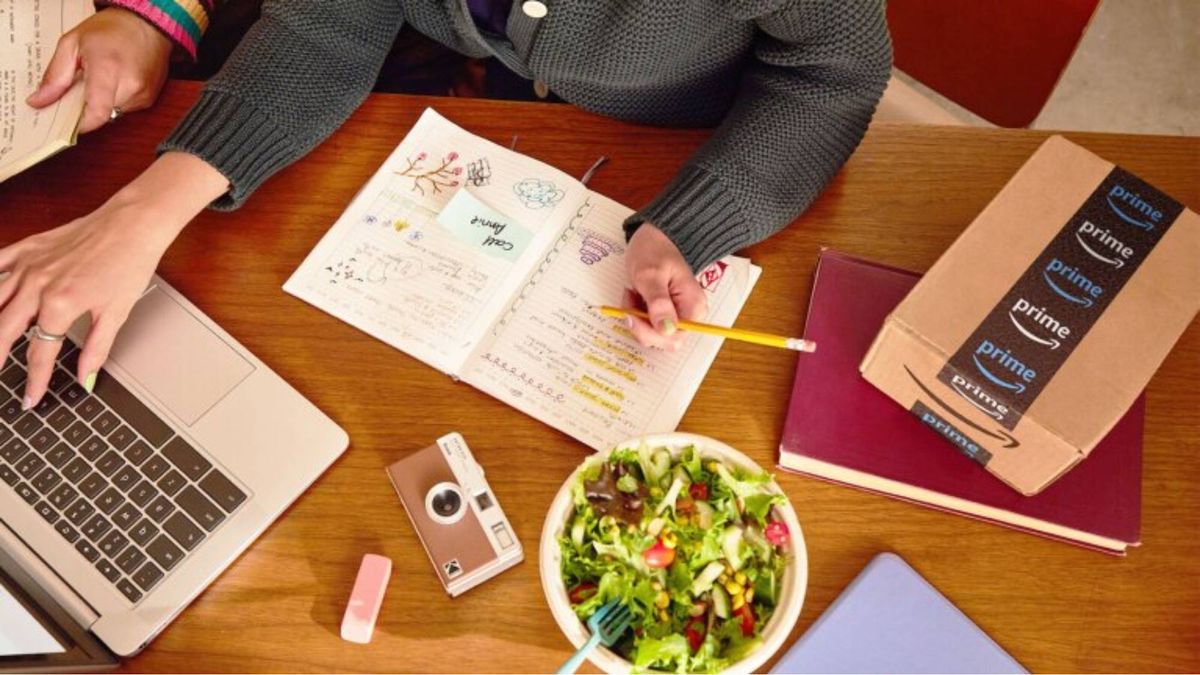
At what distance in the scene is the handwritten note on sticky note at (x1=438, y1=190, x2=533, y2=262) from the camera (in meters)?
0.86

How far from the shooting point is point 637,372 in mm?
796

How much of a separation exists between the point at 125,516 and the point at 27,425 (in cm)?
13

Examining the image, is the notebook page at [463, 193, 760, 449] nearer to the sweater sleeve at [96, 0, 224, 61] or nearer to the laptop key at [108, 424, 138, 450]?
the laptop key at [108, 424, 138, 450]

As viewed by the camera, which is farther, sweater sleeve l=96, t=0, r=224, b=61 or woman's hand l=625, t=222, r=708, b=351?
sweater sleeve l=96, t=0, r=224, b=61

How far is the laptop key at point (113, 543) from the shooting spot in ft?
2.35

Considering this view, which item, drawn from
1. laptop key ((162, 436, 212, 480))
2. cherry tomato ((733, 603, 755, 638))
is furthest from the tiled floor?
laptop key ((162, 436, 212, 480))

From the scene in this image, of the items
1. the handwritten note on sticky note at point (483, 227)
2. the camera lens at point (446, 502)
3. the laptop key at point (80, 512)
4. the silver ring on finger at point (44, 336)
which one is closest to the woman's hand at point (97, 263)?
the silver ring on finger at point (44, 336)

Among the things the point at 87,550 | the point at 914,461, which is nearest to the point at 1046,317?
the point at 914,461

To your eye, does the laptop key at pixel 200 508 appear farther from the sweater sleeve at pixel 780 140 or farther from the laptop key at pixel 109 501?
the sweater sleeve at pixel 780 140

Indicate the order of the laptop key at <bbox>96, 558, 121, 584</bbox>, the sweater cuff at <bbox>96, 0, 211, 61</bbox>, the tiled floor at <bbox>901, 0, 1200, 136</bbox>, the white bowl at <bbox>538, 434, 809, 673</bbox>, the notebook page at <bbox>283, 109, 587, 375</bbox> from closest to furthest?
the white bowl at <bbox>538, 434, 809, 673</bbox> < the laptop key at <bbox>96, 558, 121, 584</bbox> < the notebook page at <bbox>283, 109, 587, 375</bbox> < the sweater cuff at <bbox>96, 0, 211, 61</bbox> < the tiled floor at <bbox>901, 0, 1200, 136</bbox>

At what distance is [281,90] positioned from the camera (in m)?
0.88

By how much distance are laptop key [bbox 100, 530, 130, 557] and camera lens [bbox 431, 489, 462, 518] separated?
25 cm

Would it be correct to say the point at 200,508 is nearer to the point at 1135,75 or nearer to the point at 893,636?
the point at 893,636

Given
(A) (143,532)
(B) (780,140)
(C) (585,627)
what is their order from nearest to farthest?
1. (C) (585,627)
2. (A) (143,532)
3. (B) (780,140)
